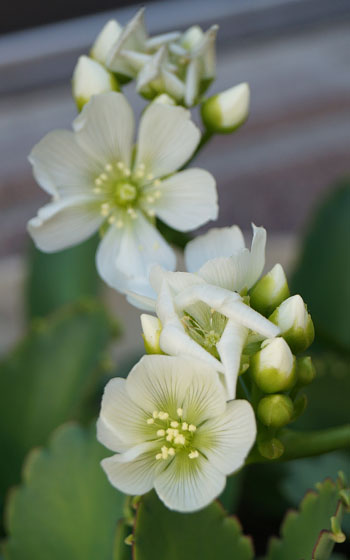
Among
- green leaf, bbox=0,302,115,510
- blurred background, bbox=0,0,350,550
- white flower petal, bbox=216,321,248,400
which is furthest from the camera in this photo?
blurred background, bbox=0,0,350,550

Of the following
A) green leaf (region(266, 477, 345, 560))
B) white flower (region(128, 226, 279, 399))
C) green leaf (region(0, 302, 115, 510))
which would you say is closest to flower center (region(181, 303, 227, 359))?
white flower (region(128, 226, 279, 399))

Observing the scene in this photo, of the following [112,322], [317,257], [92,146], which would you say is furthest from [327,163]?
[92,146]

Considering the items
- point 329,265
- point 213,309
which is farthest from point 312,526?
point 329,265

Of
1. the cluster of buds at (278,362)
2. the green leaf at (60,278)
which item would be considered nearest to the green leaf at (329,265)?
the green leaf at (60,278)

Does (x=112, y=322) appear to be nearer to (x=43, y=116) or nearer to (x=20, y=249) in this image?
(x=20, y=249)

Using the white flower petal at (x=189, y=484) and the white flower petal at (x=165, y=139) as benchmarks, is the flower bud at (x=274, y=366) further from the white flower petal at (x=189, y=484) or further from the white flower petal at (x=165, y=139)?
the white flower petal at (x=165, y=139)

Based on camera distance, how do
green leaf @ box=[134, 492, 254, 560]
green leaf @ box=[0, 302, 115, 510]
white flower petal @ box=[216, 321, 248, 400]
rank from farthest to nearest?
green leaf @ box=[0, 302, 115, 510] < green leaf @ box=[134, 492, 254, 560] < white flower petal @ box=[216, 321, 248, 400]

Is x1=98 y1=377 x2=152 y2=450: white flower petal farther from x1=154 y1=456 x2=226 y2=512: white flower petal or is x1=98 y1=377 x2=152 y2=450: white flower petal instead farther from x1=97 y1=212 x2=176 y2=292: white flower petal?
x1=97 y1=212 x2=176 y2=292: white flower petal
